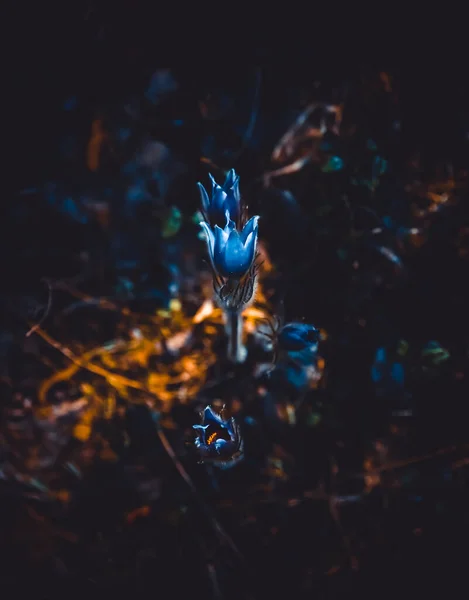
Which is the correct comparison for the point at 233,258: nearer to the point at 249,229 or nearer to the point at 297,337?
the point at 249,229

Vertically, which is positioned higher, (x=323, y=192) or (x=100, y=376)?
(x=323, y=192)

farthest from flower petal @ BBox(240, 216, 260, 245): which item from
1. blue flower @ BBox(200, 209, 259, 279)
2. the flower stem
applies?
the flower stem

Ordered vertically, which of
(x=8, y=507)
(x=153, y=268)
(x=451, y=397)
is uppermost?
(x=153, y=268)

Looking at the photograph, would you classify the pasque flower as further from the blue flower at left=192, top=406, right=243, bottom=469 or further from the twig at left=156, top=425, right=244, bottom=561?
the twig at left=156, top=425, right=244, bottom=561

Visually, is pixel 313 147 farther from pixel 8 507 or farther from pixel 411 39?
pixel 8 507

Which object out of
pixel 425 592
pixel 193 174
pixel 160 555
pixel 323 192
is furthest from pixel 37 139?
pixel 425 592
